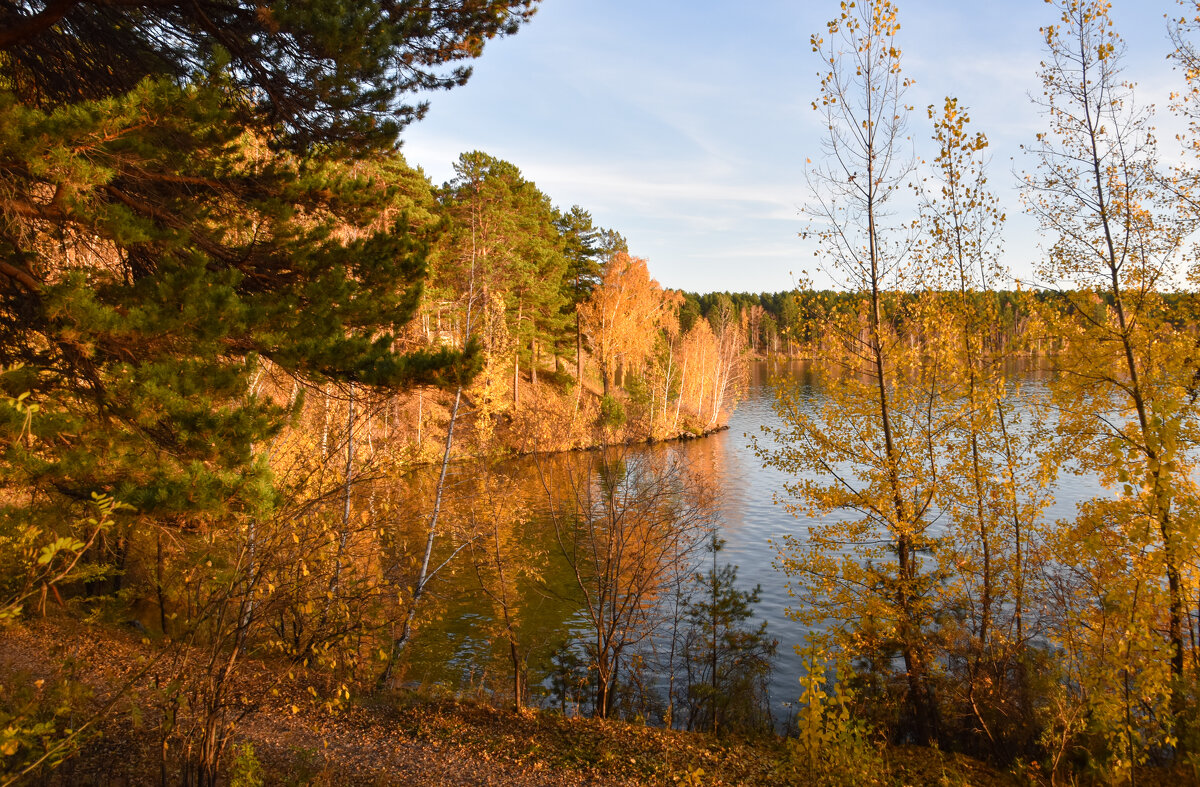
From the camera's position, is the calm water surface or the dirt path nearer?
the dirt path

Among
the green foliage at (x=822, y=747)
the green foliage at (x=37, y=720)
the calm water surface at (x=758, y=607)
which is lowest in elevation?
the calm water surface at (x=758, y=607)

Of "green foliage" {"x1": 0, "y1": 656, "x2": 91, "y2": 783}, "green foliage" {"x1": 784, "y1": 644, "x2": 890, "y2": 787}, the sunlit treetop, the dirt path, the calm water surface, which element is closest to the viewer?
"green foliage" {"x1": 0, "y1": 656, "x2": 91, "y2": 783}

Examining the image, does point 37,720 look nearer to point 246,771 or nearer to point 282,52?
point 246,771

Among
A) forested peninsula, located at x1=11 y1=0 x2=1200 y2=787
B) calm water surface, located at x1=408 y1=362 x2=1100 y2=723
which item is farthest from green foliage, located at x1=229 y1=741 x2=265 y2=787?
calm water surface, located at x1=408 y1=362 x2=1100 y2=723

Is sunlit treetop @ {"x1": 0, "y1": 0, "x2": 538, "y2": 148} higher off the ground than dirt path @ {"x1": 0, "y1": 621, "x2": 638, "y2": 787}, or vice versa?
sunlit treetop @ {"x1": 0, "y1": 0, "x2": 538, "y2": 148}

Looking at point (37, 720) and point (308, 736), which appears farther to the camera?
point (308, 736)

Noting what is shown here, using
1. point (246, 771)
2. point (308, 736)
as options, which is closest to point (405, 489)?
point (308, 736)

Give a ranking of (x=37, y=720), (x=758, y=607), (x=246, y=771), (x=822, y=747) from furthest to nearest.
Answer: (x=758, y=607) → (x=822, y=747) → (x=246, y=771) → (x=37, y=720)

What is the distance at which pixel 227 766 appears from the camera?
5582mm

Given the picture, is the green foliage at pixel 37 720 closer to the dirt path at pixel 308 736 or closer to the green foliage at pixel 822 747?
the dirt path at pixel 308 736

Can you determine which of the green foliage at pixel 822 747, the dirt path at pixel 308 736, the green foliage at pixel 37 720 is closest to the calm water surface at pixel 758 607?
the dirt path at pixel 308 736

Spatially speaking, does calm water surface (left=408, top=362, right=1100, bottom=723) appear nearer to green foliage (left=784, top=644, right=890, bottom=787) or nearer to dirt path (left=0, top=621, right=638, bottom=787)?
dirt path (left=0, top=621, right=638, bottom=787)

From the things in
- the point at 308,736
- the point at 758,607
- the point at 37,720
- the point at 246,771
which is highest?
the point at 37,720

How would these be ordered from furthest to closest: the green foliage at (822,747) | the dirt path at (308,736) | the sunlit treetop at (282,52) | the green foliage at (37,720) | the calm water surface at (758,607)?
the calm water surface at (758,607) → the dirt path at (308,736) → the green foliage at (822,747) → the sunlit treetop at (282,52) → the green foliage at (37,720)
